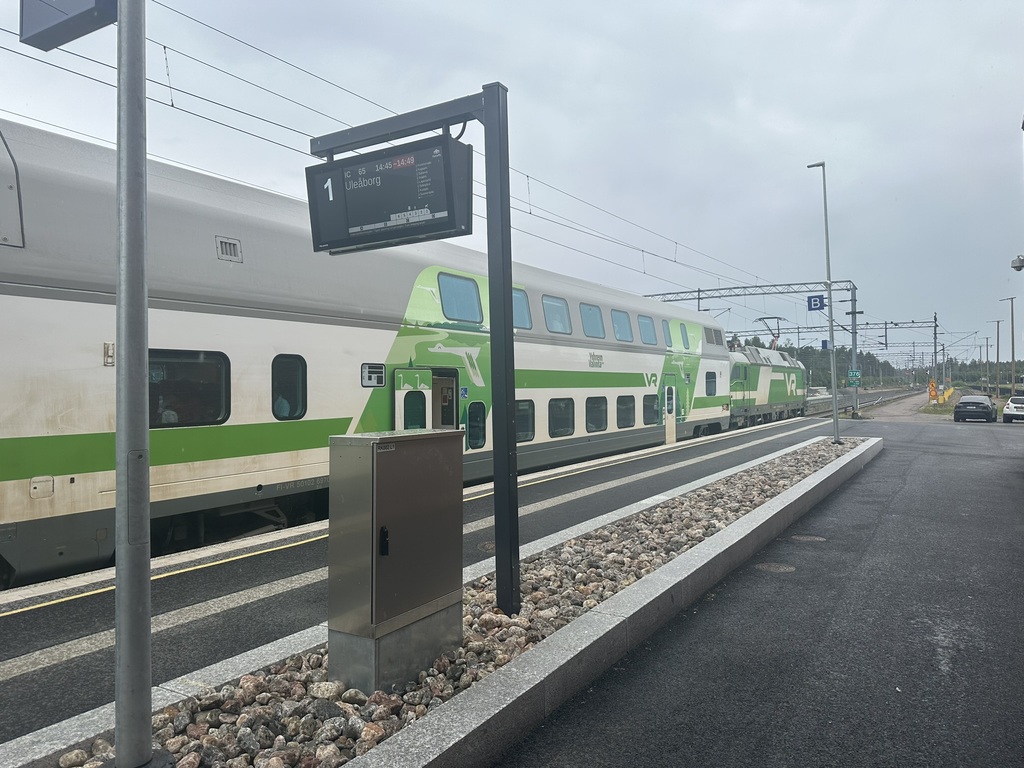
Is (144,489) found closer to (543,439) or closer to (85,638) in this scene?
(85,638)

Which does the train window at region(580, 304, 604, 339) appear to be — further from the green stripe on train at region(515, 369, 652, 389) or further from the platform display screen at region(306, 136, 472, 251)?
the platform display screen at region(306, 136, 472, 251)

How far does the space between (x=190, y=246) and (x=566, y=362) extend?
801 cm

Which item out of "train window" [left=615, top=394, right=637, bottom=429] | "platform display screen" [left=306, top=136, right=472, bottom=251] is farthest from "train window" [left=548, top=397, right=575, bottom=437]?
"platform display screen" [left=306, top=136, right=472, bottom=251]

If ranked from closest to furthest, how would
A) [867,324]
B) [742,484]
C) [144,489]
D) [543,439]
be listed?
[144,489] < [742,484] < [543,439] < [867,324]

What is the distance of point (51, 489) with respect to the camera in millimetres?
6012

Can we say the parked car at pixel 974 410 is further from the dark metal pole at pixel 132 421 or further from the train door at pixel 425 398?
the dark metal pole at pixel 132 421

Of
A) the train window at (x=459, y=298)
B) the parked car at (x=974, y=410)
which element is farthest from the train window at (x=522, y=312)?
the parked car at (x=974, y=410)

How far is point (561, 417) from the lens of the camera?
1385 cm

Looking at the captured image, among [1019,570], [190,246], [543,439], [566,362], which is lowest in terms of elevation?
[1019,570]

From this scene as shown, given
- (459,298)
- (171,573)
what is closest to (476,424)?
(459,298)

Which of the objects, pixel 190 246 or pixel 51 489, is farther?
pixel 190 246

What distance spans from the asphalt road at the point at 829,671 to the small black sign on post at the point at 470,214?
124 cm

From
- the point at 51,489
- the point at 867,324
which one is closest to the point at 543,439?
the point at 51,489

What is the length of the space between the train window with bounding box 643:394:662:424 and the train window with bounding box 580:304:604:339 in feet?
8.92
